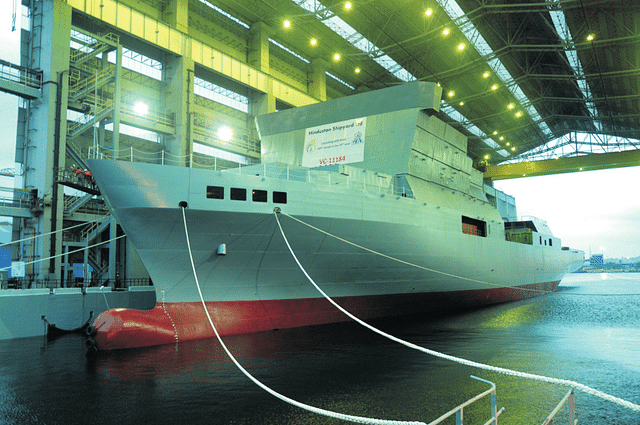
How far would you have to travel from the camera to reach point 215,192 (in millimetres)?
12055

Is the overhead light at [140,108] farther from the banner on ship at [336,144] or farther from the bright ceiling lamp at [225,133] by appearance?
the banner on ship at [336,144]

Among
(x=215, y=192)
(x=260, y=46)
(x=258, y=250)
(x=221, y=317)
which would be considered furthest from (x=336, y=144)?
(x=260, y=46)

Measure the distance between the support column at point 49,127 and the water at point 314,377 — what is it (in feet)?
19.0

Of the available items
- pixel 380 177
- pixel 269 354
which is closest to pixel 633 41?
pixel 380 177

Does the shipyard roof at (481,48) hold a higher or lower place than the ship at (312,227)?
higher

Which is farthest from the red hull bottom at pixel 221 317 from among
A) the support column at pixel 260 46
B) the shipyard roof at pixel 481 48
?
the support column at pixel 260 46

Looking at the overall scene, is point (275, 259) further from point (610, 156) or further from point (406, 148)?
point (610, 156)

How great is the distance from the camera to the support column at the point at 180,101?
2431 cm

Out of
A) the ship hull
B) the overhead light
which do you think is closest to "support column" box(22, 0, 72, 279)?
the overhead light

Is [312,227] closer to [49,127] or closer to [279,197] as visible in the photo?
[279,197]

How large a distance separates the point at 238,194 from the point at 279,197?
1193mm

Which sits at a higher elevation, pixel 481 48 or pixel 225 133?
pixel 481 48

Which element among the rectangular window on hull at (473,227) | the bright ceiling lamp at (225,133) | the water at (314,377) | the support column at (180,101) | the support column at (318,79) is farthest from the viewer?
the support column at (318,79)

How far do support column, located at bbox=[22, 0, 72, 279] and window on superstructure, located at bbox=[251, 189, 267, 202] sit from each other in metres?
11.4
